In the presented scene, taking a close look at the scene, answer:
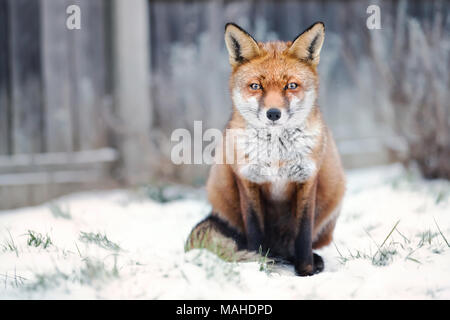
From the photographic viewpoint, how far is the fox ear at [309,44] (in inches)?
94.7

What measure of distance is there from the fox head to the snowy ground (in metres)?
0.83

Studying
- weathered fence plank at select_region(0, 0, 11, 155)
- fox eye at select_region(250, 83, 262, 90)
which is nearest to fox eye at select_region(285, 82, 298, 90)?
fox eye at select_region(250, 83, 262, 90)

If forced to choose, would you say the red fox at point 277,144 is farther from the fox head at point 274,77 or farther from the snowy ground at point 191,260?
the snowy ground at point 191,260

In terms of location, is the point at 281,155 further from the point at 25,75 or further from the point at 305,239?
the point at 25,75

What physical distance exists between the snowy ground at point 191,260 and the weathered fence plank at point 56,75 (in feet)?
4.86

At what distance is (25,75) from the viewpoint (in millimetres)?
4859

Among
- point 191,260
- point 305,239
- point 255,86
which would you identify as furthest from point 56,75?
point 305,239

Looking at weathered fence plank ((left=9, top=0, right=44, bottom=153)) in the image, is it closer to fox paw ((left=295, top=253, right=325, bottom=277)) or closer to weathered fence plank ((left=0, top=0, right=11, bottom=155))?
weathered fence plank ((left=0, top=0, right=11, bottom=155))

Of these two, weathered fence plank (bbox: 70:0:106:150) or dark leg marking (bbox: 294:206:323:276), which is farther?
weathered fence plank (bbox: 70:0:106:150)

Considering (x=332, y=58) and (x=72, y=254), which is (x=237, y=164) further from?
(x=332, y=58)

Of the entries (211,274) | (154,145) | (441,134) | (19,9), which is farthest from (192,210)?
(19,9)

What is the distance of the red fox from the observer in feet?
7.80

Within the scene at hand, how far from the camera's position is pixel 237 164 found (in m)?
2.53

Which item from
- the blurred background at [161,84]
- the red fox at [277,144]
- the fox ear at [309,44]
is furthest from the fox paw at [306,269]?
the blurred background at [161,84]
